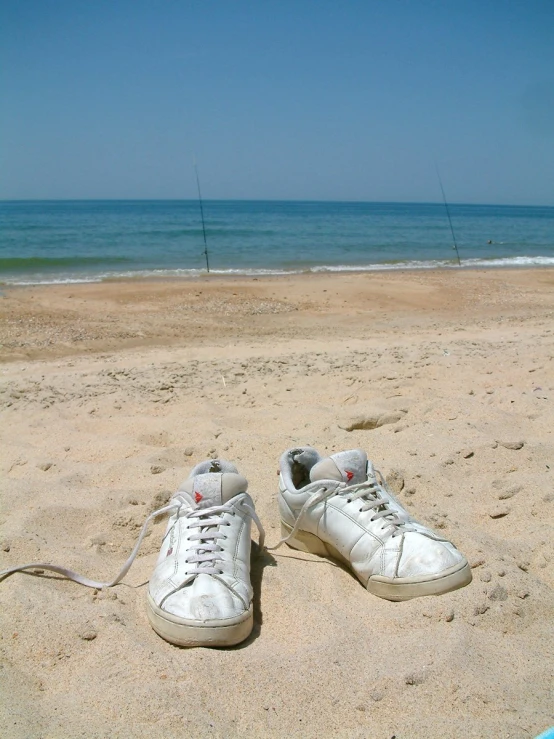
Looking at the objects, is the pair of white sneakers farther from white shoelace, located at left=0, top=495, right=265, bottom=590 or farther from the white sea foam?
the white sea foam

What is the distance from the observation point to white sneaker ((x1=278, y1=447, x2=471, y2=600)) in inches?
75.5

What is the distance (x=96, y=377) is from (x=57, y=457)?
1.52m

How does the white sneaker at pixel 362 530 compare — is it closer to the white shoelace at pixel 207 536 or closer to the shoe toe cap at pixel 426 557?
the shoe toe cap at pixel 426 557

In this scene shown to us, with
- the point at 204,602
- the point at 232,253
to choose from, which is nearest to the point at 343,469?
the point at 204,602

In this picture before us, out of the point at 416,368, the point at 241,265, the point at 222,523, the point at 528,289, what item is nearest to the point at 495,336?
the point at 416,368

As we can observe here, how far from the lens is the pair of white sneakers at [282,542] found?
1738 mm

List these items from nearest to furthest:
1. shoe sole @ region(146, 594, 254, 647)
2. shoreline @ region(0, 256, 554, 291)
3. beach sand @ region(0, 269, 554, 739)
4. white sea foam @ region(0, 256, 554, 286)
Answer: beach sand @ region(0, 269, 554, 739), shoe sole @ region(146, 594, 254, 647), shoreline @ region(0, 256, 554, 291), white sea foam @ region(0, 256, 554, 286)

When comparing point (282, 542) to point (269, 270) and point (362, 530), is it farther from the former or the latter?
point (269, 270)

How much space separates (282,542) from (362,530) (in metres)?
0.36

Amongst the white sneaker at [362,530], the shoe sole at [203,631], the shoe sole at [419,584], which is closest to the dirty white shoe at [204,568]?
the shoe sole at [203,631]

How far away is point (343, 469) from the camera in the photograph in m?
2.23

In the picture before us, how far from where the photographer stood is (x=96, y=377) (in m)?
4.59

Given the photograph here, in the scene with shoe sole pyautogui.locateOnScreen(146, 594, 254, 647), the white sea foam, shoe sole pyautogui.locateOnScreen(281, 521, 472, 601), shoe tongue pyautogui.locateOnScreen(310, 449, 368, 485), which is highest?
shoe tongue pyautogui.locateOnScreen(310, 449, 368, 485)

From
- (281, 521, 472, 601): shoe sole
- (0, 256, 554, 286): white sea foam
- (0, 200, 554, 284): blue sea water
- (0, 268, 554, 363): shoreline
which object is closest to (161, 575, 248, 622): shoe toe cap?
(281, 521, 472, 601): shoe sole
